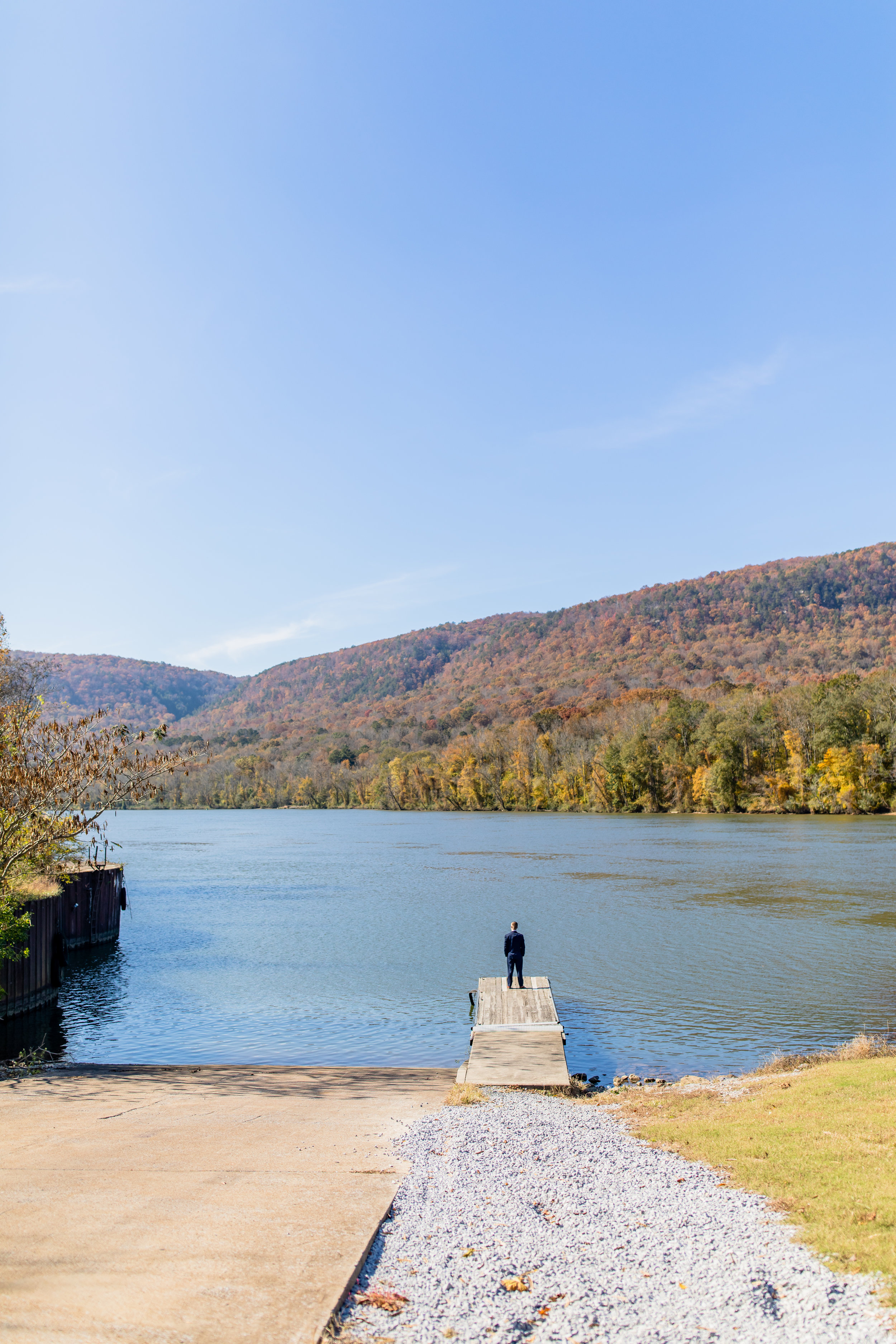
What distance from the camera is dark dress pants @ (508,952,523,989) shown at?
22.1 metres

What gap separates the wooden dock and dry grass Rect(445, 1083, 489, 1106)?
25.4 inches

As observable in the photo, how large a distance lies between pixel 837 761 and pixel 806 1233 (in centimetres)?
10424

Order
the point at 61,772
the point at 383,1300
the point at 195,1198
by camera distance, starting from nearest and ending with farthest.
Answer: the point at 383,1300 → the point at 195,1198 → the point at 61,772

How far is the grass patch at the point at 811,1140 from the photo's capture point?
665cm

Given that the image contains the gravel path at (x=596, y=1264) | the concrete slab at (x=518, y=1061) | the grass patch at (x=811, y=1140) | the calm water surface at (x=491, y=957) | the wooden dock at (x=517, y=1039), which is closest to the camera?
the gravel path at (x=596, y=1264)

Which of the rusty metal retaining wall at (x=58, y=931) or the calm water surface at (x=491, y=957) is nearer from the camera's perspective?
the calm water surface at (x=491, y=957)

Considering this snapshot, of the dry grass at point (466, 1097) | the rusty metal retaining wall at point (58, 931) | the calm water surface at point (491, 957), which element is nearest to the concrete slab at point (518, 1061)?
the dry grass at point (466, 1097)

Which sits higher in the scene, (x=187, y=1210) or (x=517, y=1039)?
(x=187, y=1210)

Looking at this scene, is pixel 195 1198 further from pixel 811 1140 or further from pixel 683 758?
pixel 683 758

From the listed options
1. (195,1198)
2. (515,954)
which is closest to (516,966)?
(515,954)

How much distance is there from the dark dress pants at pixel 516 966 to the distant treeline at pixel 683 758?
88.5 meters

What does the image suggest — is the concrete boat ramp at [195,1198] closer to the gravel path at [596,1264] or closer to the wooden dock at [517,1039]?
the wooden dock at [517,1039]

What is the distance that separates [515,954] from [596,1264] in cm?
1595

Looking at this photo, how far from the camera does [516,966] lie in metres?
22.2
